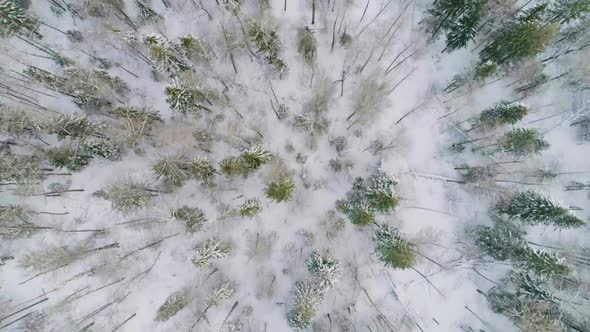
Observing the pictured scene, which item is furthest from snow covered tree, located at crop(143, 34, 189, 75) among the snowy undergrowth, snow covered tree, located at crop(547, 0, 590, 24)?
snow covered tree, located at crop(547, 0, 590, 24)

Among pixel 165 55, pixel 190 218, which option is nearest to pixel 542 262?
pixel 190 218

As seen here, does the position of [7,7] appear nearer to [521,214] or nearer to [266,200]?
[266,200]

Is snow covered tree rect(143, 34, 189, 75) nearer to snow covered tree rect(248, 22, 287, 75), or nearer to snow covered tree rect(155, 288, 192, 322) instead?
snow covered tree rect(248, 22, 287, 75)

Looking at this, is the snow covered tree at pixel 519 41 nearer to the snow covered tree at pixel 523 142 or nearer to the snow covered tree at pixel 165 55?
the snow covered tree at pixel 523 142

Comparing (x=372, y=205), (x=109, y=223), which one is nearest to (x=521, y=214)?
(x=372, y=205)

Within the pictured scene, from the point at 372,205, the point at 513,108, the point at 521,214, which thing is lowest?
the point at 372,205
